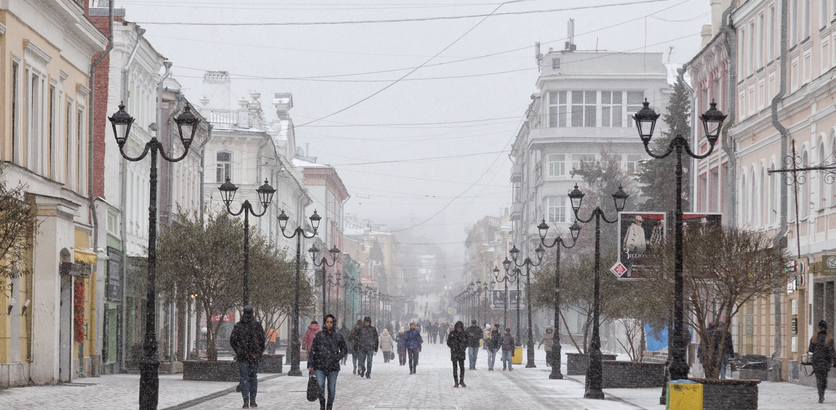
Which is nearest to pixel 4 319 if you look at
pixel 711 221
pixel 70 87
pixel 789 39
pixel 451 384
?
pixel 70 87

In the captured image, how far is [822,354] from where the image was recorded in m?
23.7

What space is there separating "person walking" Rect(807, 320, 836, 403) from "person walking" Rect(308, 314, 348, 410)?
9768 mm

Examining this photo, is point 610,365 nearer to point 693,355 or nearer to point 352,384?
point 352,384

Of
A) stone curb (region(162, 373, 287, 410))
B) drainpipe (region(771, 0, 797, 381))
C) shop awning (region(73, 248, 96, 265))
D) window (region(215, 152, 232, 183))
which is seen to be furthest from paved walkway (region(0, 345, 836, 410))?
window (region(215, 152, 232, 183))

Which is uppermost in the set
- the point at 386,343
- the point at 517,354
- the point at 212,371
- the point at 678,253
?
the point at 678,253

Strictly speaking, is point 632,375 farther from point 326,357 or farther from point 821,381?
point 326,357

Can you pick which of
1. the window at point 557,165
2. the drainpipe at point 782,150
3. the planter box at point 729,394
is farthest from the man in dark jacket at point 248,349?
the window at point 557,165

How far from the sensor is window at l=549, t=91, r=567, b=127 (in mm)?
93062

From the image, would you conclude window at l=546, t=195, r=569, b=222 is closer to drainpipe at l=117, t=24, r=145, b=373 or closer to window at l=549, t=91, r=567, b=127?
window at l=549, t=91, r=567, b=127

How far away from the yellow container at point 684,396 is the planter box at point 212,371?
14.9 m

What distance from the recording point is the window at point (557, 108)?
Answer: 93062 millimetres

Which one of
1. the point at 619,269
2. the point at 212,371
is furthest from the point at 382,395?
the point at 619,269

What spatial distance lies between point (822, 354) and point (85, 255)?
60.5ft

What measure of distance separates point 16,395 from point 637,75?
7481 cm
